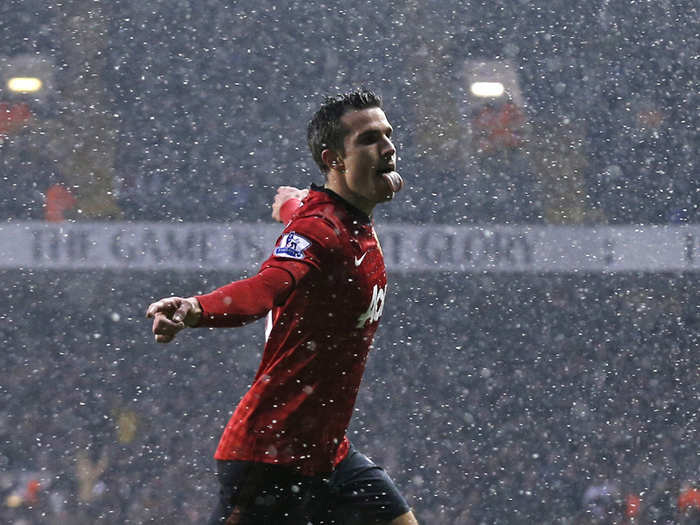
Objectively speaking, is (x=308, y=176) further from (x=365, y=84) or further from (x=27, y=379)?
(x=27, y=379)

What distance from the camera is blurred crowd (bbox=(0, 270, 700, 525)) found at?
6.28 m

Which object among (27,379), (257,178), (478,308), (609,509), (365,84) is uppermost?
(365,84)

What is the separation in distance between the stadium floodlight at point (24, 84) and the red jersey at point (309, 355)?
5658 mm

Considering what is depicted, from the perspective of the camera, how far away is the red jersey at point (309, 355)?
1.88 meters

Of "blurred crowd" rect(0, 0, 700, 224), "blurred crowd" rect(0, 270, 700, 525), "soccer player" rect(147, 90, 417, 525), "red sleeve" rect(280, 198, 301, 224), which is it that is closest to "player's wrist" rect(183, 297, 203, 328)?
"soccer player" rect(147, 90, 417, 525)

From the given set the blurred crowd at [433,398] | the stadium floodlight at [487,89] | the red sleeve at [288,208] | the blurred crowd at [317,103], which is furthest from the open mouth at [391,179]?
the stadium floodlight at [487,89]

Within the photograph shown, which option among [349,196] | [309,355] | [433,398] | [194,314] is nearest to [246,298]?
[194,314]

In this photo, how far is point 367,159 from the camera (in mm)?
2010

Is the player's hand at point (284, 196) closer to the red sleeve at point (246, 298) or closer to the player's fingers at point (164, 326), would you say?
the red sleeve at point (246, 298)

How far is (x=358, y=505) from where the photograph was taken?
2039 mm

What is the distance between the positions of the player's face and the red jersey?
9cm

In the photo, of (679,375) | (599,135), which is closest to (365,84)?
(599,135)

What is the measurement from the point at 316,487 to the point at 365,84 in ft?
18.6

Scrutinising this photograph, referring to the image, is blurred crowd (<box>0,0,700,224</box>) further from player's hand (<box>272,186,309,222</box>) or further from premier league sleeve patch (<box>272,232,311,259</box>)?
premier league sleeve patch (<box>272,232,311,259</box>)
